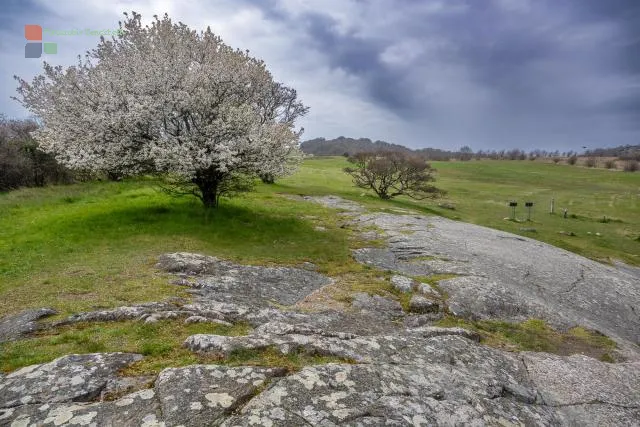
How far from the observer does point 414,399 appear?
7145mm

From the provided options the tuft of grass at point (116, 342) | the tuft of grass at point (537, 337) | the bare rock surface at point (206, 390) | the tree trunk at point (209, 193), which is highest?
the tree trunk at point (209, 193)

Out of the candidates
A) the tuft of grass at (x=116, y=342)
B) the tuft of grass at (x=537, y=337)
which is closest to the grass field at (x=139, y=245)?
the tuft of grass at (x=116, y=342)

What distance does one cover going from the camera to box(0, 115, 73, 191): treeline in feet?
140

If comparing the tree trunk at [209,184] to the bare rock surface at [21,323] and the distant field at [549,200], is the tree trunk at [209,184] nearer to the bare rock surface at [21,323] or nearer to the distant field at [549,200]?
the bare rock surface at [21,323]

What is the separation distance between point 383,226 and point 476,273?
11361 millimetres

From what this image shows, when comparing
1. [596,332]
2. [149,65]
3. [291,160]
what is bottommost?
[596,332]

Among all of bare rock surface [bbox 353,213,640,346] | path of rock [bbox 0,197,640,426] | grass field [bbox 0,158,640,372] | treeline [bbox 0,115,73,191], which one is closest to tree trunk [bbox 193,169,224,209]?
grass field [bbox 0,158,640,372]

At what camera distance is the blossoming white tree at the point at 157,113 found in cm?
2273

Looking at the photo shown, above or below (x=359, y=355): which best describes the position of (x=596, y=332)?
below

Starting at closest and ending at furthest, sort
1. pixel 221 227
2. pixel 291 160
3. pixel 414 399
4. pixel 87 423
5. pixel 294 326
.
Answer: pixel 87 423, pixel 414 399, pixel 294 326, pixel 221 227, pixel 291 160

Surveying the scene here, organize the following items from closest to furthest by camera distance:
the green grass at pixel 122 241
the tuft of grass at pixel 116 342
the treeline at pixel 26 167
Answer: the tuft of grass at pixel 116 342, the green grass at pixel 122 241, the treeline at pixel 26 167

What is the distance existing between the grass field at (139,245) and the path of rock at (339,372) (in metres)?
0.78

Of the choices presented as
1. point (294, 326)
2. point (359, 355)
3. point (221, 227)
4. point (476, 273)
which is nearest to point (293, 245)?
point (221, 227)

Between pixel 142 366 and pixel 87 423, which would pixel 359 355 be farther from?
pixel 87 423
